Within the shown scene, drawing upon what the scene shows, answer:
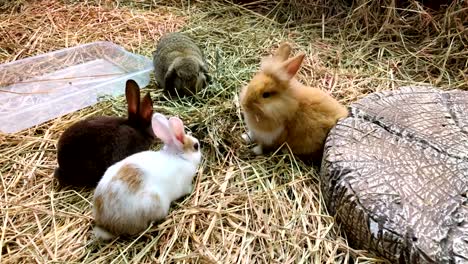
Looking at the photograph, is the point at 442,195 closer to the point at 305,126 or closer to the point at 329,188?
the point at 329,188

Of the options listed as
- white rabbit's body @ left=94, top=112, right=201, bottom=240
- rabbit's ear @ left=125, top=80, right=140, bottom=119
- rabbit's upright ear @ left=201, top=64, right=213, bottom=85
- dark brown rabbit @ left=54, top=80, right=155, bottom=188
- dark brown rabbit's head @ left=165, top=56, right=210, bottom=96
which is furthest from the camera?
rabbit's upright ear @ left=201, top=64, right=213, bottom=85

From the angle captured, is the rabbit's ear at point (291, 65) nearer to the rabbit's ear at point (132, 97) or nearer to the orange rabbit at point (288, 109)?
the orange rabbit at point (288, 109)

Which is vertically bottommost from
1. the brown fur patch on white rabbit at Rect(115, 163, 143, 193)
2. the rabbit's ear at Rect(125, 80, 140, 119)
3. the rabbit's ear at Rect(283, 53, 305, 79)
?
the brown fur patch on white rabbit at Rect(115, 163, 143, 193)

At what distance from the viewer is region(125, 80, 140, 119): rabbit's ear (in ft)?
7.84

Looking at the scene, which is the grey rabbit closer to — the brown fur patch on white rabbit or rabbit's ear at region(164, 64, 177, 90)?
rabbit's ear at region(164, 64, 177, 90)

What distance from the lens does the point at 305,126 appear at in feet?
7.73

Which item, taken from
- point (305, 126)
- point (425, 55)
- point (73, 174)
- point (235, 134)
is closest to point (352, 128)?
point (305, 126)

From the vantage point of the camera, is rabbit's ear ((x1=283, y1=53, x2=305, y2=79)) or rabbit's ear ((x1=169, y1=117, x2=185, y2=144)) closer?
rabbit's ear ((x1=169, y1=117, x2=185, y2=144))

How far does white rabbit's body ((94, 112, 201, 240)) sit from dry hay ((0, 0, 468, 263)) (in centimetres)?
7

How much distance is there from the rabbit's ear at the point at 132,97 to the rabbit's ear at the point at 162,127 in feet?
0.95

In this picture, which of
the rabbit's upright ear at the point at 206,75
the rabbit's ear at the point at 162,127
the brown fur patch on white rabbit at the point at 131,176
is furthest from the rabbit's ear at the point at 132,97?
the rabbit's upright ear at the point at 206,75

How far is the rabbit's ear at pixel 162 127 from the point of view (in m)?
2.14

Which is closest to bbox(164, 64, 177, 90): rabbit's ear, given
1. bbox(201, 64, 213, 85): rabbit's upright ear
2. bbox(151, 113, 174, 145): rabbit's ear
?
bbox(201, 64, 213, 85): rabbit's upright ear

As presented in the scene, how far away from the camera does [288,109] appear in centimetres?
233
